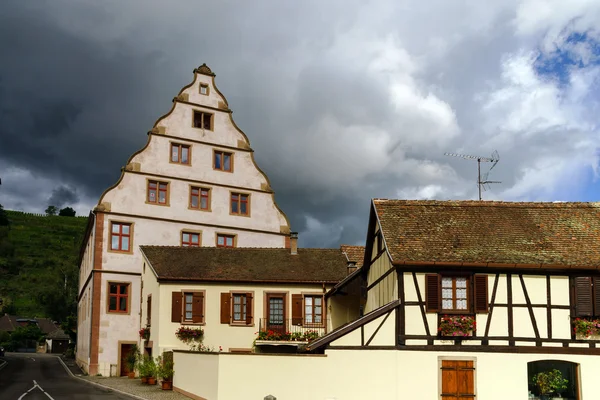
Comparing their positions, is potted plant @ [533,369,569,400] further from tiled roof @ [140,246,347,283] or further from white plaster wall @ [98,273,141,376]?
white plaster wall @ [98,273,141,376]

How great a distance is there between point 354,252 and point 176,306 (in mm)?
9555

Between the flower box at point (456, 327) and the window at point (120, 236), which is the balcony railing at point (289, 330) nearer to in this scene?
the window at point (120, 236)

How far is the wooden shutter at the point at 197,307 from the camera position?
109 feet

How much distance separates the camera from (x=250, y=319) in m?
33.9

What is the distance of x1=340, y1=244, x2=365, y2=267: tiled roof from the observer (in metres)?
36.9

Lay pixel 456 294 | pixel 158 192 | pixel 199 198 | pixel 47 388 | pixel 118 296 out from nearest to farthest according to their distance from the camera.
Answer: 1. pixel 456 294
2. pixel 47 388
3. pixel 118 296
4. pixel 158 192
5. pixel 199 198

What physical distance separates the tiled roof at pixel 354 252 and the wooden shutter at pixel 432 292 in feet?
42.7

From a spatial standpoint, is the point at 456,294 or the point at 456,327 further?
the point at 456,294

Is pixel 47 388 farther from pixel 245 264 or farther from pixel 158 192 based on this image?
pixel 158 192

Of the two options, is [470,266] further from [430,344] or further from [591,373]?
[591,373]

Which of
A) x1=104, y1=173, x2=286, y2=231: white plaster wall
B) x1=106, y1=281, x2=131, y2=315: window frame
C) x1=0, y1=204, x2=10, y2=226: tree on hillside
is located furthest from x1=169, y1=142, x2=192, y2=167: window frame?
x1=0, y1=204, x2=10, y2=226: tree on hillside

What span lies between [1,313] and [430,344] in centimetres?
9965

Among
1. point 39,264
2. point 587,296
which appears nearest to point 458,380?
point 587,296

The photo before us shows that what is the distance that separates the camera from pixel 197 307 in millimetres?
33344
